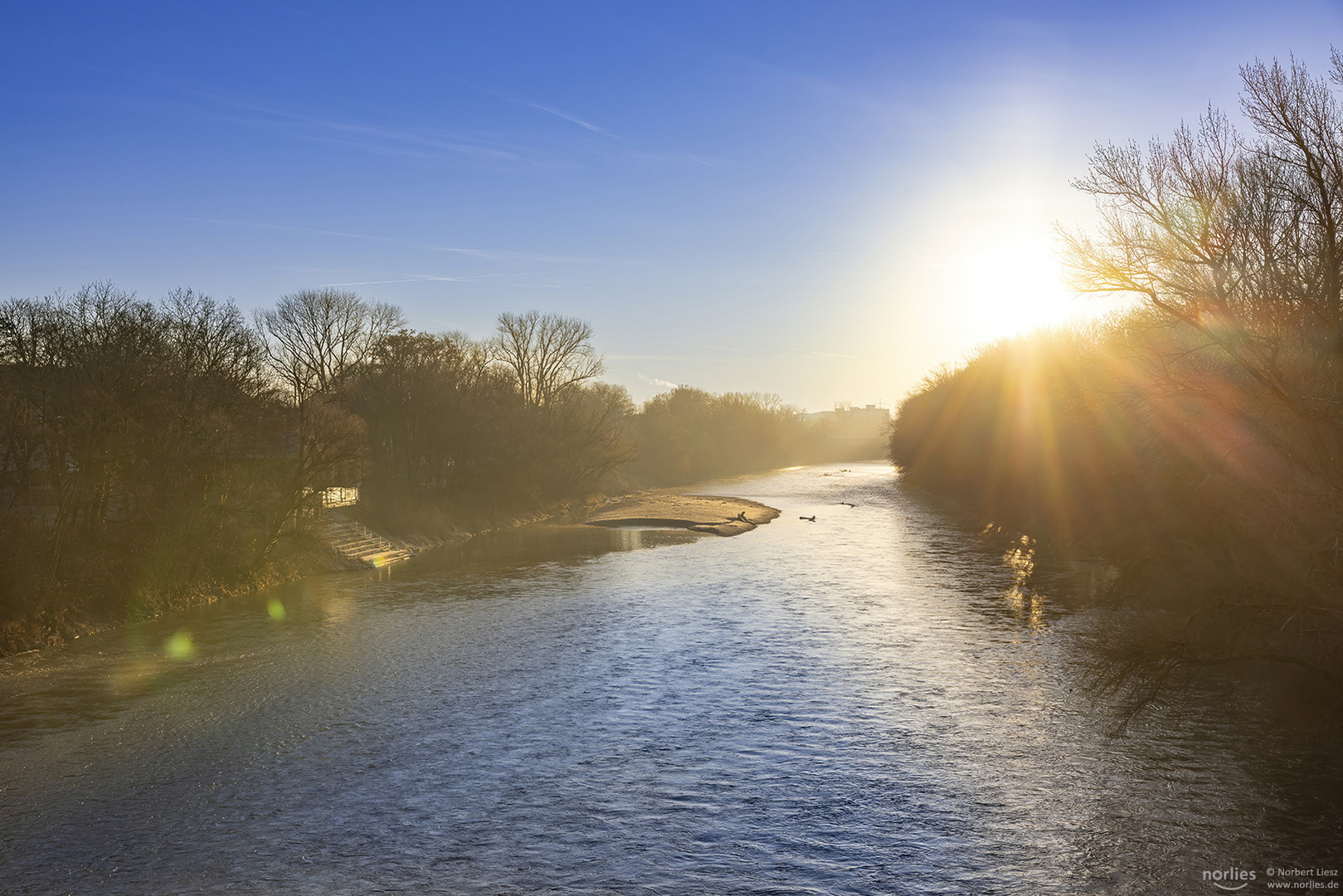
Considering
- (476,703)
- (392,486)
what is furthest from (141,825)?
(392,486)

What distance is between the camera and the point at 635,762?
45.3ft

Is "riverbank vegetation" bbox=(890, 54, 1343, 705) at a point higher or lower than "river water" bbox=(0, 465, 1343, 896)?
higher

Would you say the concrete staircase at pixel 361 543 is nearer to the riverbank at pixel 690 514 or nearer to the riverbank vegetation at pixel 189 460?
the riverbank vegetation at pixel 189 460

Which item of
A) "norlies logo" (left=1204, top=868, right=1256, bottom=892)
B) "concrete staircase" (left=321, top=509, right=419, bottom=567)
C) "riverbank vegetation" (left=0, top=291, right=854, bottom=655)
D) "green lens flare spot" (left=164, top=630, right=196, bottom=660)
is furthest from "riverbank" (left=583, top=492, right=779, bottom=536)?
"norlies logo" (left=1204, top=868, right=1256, bottom=892)

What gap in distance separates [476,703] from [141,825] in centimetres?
638

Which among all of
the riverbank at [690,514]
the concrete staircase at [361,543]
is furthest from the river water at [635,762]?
→ the riverbank at [690,514]

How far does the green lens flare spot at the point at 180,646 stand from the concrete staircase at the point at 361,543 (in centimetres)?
1338

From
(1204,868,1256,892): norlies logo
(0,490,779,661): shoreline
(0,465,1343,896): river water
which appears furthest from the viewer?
(0,490,779,661): shoreline

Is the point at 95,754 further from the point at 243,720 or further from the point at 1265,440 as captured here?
the point at 1265,440

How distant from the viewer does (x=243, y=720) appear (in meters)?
16.2

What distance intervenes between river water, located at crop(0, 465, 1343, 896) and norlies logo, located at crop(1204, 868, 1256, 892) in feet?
0.34

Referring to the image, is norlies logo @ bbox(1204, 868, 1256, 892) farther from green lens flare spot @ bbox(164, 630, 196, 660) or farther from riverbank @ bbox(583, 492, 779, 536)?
riverbank @ bbox(583, 492, 779, 536)

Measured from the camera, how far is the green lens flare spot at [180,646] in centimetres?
2131

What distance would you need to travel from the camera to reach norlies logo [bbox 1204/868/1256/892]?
970 cm
